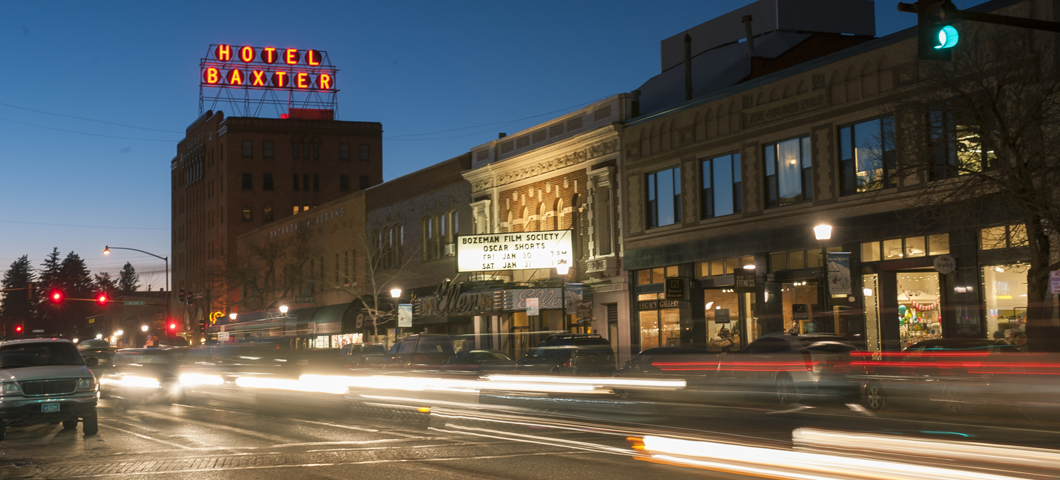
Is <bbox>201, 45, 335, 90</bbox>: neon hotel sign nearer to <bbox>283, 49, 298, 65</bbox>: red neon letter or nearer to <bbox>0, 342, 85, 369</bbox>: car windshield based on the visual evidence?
<bbox>283, 49, 298, 65</bbox>: red neon letter

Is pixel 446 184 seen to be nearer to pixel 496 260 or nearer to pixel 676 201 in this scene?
pixel 496 260

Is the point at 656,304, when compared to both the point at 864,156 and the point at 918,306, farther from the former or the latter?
the point at 918,306

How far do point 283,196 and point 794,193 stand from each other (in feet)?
225

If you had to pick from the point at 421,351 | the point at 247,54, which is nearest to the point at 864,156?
the point at 421,351

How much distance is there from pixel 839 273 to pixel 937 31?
14.3 m

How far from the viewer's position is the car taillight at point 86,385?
17.5m

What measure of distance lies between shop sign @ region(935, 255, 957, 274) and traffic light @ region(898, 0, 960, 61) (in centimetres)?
1400

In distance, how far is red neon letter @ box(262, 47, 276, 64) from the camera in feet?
290

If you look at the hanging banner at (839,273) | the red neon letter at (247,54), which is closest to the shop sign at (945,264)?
the hanging banner at (839,273)

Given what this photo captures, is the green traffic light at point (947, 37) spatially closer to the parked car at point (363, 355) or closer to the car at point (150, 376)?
the parked car at point (363, 355)

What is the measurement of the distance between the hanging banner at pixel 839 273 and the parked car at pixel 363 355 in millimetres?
12033

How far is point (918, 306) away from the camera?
26609 millimetres

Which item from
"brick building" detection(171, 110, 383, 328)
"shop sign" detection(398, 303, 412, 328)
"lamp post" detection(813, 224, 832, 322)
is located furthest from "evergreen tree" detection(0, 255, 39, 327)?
"lamp post" detection(813, 224, 832, 322)

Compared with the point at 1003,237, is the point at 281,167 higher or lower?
higher
